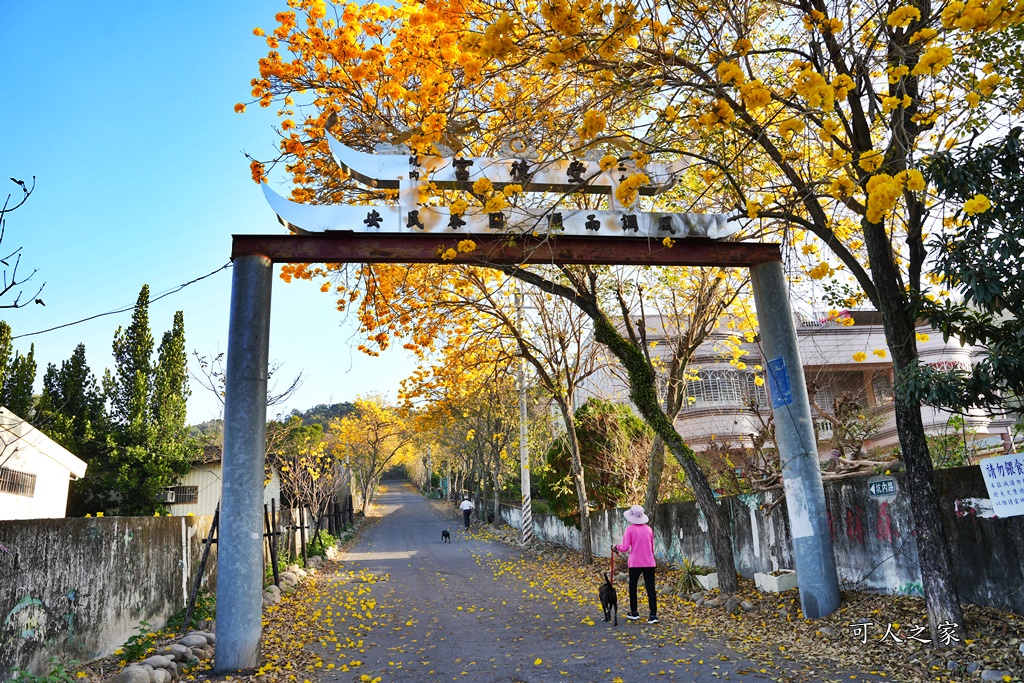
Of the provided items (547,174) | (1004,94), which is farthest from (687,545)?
(1004,94)

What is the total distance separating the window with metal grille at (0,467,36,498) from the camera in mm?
15523

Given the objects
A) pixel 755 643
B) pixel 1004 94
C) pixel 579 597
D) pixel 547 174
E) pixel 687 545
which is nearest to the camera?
pixel 1004 94

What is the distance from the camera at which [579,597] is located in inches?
410

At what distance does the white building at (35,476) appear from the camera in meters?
15.6

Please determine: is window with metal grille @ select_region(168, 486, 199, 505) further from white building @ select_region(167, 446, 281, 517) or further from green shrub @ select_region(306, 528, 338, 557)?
green shrub @ select_region(306, 528, 338, 557)

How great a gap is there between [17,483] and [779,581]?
1719cm

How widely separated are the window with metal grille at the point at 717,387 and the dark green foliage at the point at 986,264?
1715cm

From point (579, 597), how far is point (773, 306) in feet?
18.0

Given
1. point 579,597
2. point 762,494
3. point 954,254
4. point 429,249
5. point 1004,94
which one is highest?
point 1004,94

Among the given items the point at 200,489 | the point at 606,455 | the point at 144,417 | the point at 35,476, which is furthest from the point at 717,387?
the point at 144,417

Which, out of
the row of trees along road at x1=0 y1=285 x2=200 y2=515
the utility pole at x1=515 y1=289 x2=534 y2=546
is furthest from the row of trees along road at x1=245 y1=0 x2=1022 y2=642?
the row of trees along road at x1=0 y1=285 x2=200 y2=515

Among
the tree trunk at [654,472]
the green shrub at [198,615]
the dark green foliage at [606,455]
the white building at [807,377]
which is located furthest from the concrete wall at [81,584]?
the white building at [807,377]

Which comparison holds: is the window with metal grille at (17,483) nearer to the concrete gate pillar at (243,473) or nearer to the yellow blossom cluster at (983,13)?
the concrete gate pillar at (243,473)

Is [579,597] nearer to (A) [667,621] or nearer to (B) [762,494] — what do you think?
(A) [667,621]
